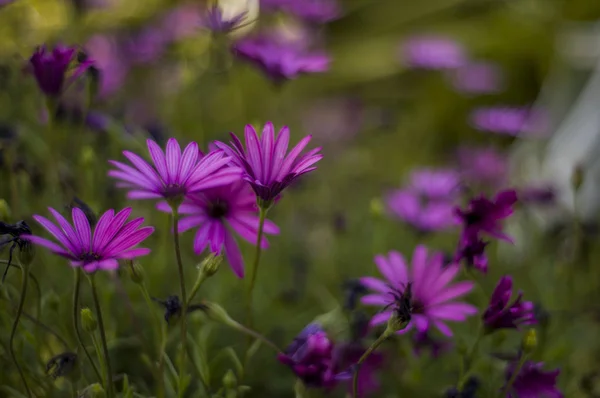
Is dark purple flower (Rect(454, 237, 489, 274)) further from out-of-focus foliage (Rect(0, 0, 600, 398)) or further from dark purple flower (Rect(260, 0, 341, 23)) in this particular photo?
dark purple flower (Rect(260, 0, 341, 23))

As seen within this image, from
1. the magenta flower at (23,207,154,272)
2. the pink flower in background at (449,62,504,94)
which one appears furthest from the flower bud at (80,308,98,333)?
the pink flower in background at (449,62,504,94)

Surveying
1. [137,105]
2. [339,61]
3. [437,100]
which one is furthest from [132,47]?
[339,61]

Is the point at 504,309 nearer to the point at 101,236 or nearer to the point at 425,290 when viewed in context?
the point at 425,290

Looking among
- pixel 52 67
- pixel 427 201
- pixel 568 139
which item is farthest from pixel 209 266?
pixel 568 139

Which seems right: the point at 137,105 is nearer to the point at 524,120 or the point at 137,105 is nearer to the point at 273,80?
the point at 273,80

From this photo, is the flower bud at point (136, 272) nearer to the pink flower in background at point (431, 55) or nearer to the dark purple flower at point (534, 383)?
the dark purple flower at point (534, 383)

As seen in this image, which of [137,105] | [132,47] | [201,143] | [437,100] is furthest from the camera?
[437,100]
